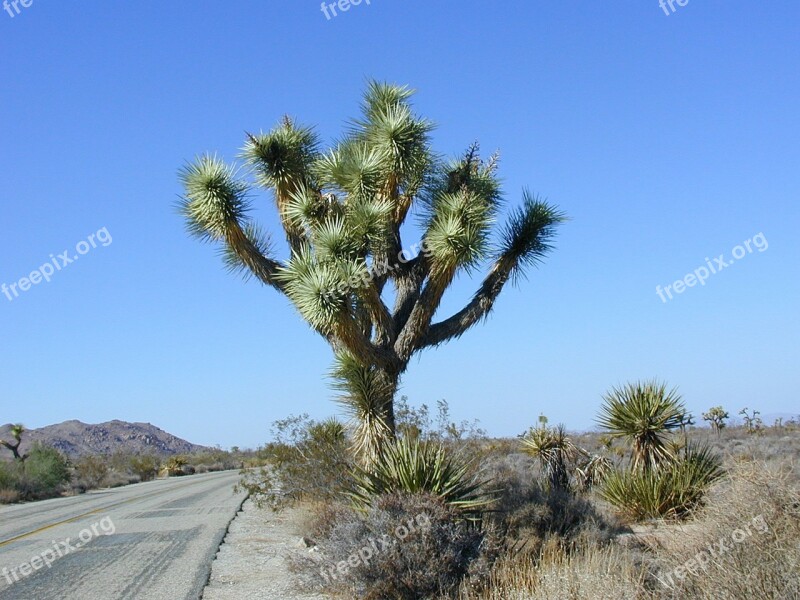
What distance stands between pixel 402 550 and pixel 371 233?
5565 millimetres

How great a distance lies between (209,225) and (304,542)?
5.23 metres

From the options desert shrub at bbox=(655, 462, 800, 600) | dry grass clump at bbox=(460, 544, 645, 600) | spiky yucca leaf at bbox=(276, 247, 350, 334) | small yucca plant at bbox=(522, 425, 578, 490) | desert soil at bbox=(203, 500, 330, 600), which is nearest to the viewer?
desert shrub at bbox=(655, 462, 800, 600)

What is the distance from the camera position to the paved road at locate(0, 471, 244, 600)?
326 inches

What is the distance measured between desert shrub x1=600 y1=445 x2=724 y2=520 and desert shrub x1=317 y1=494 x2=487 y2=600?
512 cm

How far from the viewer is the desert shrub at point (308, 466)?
13.9 m

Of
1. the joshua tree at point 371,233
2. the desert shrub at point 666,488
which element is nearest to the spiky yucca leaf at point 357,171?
the joshua tree at point 371,233

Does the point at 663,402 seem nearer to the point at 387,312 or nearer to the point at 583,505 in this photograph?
the point at 583,505

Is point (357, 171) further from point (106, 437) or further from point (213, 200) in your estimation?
point (106, 437)

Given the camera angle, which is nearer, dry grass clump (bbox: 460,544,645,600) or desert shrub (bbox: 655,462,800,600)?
desert shrub (bbox: 655,462,800,600)

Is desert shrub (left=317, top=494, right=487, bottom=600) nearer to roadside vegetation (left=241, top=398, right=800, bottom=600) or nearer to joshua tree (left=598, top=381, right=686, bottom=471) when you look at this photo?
roadside vegetation (left=241, top=398, right=800, bottom=600)

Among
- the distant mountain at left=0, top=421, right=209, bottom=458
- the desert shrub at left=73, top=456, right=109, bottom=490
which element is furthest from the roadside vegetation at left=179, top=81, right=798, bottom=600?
the distant mountain at left=0, top=421, right=209, bottom=458

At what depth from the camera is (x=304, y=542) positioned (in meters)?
11.1

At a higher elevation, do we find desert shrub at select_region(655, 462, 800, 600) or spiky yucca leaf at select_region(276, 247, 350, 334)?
spiky yucca leaf at select_region(276, 247, 350, 334)

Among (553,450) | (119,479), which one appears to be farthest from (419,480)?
(119,479)
